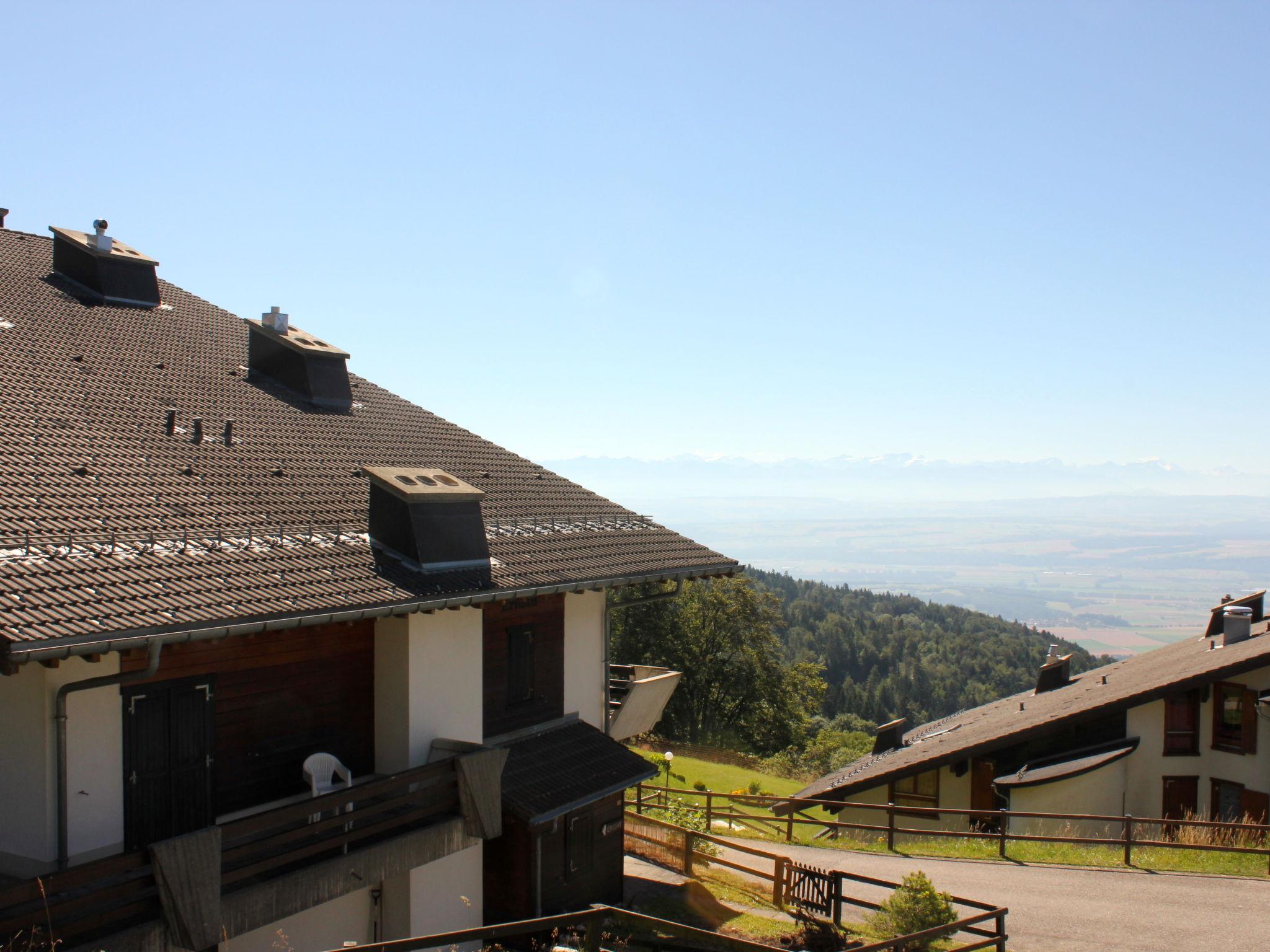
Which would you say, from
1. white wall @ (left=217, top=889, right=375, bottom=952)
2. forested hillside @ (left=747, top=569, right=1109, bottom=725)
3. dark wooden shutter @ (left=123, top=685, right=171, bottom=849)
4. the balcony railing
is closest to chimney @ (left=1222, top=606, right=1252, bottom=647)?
the balcony railing

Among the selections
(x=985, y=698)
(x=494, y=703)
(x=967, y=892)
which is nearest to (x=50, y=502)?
(x=494, y=703)

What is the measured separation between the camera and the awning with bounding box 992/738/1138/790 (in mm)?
22172

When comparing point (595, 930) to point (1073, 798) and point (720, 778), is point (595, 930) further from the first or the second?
point (720, 778)

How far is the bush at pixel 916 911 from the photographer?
1234 centimetres

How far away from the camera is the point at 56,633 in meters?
7.38

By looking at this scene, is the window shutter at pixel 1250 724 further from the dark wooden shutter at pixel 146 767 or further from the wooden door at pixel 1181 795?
the dark wooden shutter at pixel 146 767

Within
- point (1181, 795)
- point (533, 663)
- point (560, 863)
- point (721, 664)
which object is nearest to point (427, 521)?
point (533, 663)

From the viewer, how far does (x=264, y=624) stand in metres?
8.98

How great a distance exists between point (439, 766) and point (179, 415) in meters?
5.86

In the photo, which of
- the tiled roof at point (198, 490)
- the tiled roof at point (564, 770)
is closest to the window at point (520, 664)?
the tiled roof at point (564, 770)

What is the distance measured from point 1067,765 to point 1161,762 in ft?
8.14

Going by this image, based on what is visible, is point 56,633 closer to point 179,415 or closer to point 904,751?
point 179,415

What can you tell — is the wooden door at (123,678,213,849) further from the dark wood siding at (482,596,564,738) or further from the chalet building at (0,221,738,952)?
the dark wood siding at (482,596,564,738)

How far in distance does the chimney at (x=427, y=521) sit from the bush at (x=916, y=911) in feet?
22.3
